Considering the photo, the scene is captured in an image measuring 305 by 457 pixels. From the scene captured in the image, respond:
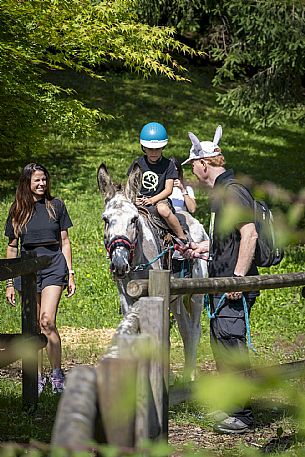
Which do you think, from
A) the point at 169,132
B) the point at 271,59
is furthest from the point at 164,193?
the point at 169,132

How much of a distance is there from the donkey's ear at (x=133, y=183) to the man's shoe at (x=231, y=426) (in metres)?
1.89

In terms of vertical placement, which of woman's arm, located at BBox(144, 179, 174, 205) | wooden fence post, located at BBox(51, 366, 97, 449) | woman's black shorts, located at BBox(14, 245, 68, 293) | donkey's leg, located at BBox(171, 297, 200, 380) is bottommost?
donkey's leg, located at BBox(171, 297, 200, 380)

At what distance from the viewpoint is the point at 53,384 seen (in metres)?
7.96

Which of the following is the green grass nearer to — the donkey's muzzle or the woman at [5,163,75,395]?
the woman at [5,163,75,395]

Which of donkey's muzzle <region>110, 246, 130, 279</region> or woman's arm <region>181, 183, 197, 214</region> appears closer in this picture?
donkey's muzzle <region>110, 246, 130, 279</region>

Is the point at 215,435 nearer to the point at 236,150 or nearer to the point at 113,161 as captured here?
the point at 113,161

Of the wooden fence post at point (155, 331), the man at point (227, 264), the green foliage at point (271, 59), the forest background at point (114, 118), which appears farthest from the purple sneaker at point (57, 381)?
the green foliage at point (271, 59)

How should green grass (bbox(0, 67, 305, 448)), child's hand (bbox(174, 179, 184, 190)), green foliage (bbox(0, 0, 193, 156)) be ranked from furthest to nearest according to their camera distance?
green foliage (bbox(0, 0, 193, 156))
green grass (bbox(0, 67, 305, 448))
child's hand (bbox(174, 179, 184, 190))

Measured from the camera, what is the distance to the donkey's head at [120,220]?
680cm

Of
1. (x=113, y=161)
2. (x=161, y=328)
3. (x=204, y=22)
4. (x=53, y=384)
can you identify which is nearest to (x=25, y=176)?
(x=53, y=384)

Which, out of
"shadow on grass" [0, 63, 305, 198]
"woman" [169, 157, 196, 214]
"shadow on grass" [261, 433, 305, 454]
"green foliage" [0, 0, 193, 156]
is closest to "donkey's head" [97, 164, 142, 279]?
"shadow on grass" [261, 433, 305, 454]

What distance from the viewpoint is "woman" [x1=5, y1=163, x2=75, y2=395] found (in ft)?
25.9

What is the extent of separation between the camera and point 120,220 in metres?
6.99

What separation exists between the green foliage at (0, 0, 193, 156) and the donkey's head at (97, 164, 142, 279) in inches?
153
